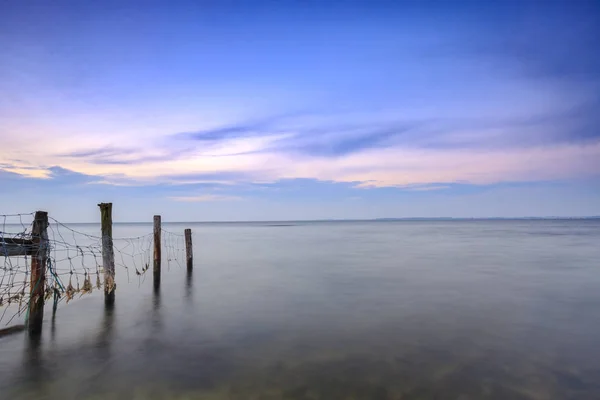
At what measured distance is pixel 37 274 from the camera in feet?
31.4

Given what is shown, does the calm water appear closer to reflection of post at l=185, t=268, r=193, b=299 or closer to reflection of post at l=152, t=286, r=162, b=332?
reflection of post at l=152, t=286, r=162, b=332

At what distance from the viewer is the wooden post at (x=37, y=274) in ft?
31.3

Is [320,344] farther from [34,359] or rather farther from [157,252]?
[157,252]

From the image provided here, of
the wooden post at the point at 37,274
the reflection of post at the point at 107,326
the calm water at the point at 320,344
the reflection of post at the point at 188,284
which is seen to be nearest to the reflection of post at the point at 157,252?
the calm water at the point at 320,344

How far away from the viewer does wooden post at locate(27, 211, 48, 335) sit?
9555mm

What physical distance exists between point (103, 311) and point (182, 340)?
4.80 m

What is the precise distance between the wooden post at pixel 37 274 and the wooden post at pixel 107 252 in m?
2.92

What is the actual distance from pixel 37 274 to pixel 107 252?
325cm

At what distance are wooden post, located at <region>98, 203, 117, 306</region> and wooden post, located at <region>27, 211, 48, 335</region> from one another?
2.92 m

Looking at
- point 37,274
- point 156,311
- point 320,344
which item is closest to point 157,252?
point 156,311

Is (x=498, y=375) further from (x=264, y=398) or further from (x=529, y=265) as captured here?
(x=529, y=265)

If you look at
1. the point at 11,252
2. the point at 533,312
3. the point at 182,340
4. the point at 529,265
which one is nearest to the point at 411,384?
the point at 182,340

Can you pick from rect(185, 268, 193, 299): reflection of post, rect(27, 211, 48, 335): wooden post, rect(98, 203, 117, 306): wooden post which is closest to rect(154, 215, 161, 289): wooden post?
rect(185, 268, 193, 299): reflection of post

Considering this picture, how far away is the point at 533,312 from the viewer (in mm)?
12250
